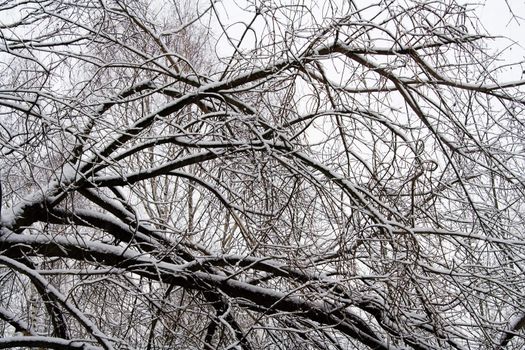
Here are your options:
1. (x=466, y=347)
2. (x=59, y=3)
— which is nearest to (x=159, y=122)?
(x=59, y=3)

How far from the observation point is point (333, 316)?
177 inches

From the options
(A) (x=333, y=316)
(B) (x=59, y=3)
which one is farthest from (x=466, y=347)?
(B) (x=59, y=3)

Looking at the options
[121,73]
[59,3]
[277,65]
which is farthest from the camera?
[121,73]

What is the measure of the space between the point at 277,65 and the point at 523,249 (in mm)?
2169

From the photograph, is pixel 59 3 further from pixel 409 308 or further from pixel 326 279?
pixel 409 308

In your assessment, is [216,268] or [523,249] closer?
[523,249]

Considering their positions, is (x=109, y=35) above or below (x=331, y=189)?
above

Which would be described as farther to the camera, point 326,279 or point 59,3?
point 59,3

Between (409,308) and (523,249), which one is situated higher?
(523,249)

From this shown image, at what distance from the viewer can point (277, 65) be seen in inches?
172

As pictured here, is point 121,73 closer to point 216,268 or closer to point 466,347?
point 216,268

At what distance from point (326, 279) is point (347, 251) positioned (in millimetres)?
230

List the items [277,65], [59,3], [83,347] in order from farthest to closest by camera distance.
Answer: [59,3]
[277,65]
[83,347]

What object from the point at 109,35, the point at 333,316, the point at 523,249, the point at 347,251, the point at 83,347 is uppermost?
the point at 109,35
